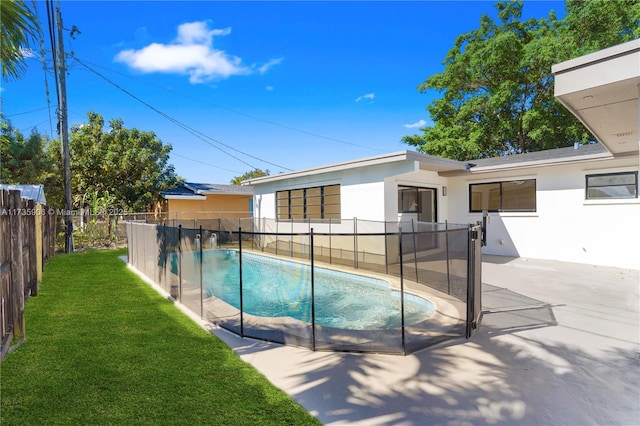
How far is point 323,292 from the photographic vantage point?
556 cm

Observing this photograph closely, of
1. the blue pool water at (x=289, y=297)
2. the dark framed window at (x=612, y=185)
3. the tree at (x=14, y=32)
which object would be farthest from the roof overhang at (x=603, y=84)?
the tree at (x=14, y=32)

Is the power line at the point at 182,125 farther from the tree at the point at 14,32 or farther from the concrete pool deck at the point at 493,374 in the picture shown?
the concrete pool deck at the point at 493,374

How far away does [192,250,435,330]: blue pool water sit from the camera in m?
4.98

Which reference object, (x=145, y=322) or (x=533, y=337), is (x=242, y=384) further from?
(x=533, y=337)

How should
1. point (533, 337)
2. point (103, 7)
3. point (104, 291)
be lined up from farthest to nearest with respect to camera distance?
1. point (103, 7)
2. point (104, 291)
3. point (533, 337)

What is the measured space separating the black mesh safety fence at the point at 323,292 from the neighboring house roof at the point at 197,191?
504 inches

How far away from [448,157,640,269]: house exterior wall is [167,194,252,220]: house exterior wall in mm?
13813

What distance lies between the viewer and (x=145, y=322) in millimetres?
5020

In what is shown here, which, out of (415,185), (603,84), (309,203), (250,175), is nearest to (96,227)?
(309,203)

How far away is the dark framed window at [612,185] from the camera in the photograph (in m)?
8.79

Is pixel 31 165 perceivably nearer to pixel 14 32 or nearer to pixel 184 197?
pixel 184 197

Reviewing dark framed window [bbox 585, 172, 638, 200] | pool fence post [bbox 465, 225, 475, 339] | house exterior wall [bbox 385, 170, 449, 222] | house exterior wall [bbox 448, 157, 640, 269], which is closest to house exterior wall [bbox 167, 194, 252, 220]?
house exterior wall [bbox 385, 170, 449, 222]

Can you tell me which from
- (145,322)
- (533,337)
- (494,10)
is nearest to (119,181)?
(145,322)

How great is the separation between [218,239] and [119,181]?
1855 cm
